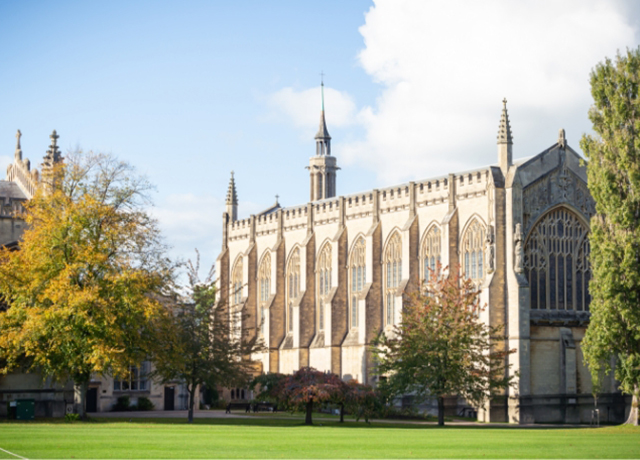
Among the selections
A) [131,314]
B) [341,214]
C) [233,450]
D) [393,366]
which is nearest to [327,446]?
[233,450]

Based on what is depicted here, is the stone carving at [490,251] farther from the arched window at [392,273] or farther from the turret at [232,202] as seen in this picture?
the turret at [232,202]

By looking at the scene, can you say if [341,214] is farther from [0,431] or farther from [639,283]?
[0,431]

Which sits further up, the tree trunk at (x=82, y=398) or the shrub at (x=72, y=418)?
the tree trunk at (x=82, y=398)

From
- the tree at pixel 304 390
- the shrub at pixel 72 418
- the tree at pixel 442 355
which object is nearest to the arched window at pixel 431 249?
the tree at pixel 442 355

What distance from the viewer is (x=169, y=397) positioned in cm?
6719

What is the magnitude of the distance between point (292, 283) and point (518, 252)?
24198mm

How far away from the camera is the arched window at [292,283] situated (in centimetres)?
7419

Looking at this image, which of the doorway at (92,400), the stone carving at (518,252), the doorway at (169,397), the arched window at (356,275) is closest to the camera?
the stone carving at (518,252)

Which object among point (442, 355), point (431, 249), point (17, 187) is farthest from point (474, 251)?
point (17, 187)

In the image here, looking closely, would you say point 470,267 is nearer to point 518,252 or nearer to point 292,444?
point 518,252

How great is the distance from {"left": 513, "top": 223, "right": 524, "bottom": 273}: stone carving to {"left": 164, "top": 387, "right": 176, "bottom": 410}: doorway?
84.1 ft

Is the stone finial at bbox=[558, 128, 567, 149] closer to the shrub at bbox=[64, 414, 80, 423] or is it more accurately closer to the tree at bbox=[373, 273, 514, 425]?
the tree at bbox=[373, 273, 514, 425]

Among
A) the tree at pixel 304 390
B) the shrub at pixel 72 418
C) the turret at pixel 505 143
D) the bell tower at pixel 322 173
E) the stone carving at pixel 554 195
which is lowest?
the shrub at pixel 72 418

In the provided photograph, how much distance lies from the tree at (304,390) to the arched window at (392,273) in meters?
17.1
